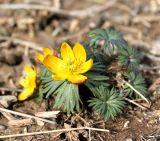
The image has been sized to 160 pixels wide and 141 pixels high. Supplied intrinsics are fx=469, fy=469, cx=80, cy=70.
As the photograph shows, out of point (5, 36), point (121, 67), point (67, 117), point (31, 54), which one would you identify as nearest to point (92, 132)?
point (67, 117)

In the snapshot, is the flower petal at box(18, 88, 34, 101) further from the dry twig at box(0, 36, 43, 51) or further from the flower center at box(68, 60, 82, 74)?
the dry twig at box(0, 36, 43, 51)

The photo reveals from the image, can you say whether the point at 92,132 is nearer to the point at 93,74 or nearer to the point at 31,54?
the point at 93,74

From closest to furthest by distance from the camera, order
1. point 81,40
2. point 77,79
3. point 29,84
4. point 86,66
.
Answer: point 77,79, point 86,66, point 29,84, point 81,40

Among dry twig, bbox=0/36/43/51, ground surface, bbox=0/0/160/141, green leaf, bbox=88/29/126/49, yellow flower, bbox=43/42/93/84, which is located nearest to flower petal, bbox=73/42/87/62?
yellow flower, bbox=43/42/93/84

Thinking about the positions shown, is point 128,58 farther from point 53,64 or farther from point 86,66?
point 53,64

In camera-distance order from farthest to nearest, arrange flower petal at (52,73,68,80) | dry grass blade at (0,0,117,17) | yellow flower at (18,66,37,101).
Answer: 1. dry grass blade at (0,0,117,17)
2. yellow flower at (18,66,37,101)
3. flower petal at (52,73,68,80)

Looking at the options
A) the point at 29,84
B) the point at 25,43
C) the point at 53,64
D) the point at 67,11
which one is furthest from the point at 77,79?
the point at 67,11
